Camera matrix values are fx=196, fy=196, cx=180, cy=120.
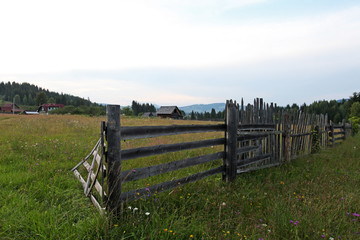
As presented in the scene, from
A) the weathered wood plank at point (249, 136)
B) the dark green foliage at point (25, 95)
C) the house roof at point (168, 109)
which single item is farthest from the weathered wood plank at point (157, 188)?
the dark green foliage at point (25, 95)

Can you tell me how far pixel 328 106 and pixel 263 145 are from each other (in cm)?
10167

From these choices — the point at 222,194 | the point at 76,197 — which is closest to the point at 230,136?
the point at 222,194

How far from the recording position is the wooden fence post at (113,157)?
9.28ft

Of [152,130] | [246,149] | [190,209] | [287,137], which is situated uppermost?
[152,130]

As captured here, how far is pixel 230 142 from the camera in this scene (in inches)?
188

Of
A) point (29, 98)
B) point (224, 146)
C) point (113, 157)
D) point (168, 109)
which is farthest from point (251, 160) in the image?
point (29, 98)

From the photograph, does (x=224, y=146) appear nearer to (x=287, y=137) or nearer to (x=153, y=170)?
(x=153, y=170)

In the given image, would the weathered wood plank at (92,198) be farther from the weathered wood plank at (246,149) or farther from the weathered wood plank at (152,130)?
the weathered wood plank at (246,149)

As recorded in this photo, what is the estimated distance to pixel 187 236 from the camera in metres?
2.59

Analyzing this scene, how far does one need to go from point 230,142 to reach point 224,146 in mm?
230

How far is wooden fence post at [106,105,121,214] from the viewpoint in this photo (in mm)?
2828

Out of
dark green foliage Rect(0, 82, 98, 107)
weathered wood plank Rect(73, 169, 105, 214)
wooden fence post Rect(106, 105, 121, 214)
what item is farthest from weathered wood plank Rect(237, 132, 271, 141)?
dark green foliage Rect(0, 82, 98, 107)

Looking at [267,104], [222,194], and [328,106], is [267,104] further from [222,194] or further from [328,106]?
[328,106]

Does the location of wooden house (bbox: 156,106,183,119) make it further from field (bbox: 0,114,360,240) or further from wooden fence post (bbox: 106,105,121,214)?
wooden fence post (bbox: 106,105,121,214)
